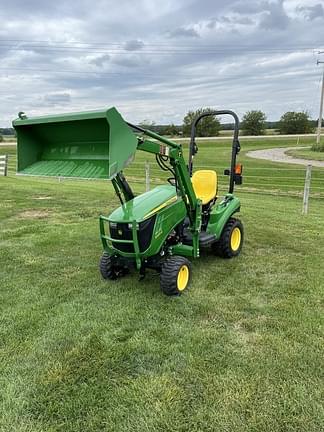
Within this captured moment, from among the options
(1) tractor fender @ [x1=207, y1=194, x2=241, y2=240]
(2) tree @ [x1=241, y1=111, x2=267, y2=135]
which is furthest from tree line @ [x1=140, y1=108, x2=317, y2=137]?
(1) tractor fender @ [x1=207, y1=194, x2=241, y2=240]

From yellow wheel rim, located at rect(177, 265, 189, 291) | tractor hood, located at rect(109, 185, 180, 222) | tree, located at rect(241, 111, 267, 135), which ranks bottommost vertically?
yellow wheel rim, located at rect(177, 265, 189, 291)

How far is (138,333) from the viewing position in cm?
301

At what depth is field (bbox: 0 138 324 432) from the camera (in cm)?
218

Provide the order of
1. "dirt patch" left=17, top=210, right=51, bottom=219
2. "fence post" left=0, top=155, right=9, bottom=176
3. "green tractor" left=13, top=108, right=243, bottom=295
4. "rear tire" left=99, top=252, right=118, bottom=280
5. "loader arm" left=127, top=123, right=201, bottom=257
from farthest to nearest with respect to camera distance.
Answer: "fence post" left=0, top=155, right=9, bottom=176
"dirt patch" left=17, top=210, right=51, bottom=219
"rear tire" left=99, top=252, right=118, bottom=280
"loader arm" left=127, top=123, right=201, bottom=257
"green tractor" left=13, top=108, right=243, bottom=295

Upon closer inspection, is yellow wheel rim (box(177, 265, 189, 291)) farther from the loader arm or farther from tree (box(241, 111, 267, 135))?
tree (box(241, 111, 267, 135))

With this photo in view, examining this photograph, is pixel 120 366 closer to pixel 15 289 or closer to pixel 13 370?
pixel 13 370

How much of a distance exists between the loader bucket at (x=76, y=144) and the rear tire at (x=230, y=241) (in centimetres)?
189

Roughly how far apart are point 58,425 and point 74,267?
2.49m

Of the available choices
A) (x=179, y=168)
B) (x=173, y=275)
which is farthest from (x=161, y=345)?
(x=179, y=168)

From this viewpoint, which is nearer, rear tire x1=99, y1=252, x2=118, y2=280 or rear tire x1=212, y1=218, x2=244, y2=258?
rear tire x1=99, y1=252, x2=118, y2=280

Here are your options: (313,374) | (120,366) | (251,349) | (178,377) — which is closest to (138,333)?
(120,366)

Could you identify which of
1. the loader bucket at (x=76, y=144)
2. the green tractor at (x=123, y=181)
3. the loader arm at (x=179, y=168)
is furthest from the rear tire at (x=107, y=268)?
the loader bucket at (x=76, y=144)

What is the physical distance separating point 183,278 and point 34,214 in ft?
14.6

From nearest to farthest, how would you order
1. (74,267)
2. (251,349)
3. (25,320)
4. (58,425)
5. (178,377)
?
(58,425) → (178,377) → (251,349) → (25,320) → (74,267)
